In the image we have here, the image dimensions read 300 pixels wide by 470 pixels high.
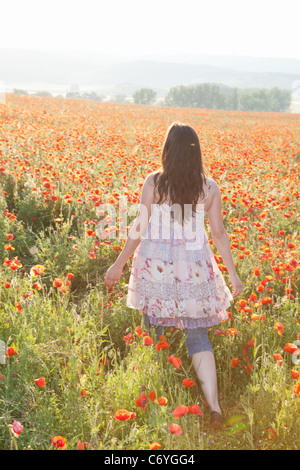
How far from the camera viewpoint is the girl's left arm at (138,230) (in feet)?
9.16

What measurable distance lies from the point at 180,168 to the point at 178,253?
0.59m

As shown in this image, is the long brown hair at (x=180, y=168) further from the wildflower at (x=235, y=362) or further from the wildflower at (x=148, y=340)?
the wildflower at (x=235, y=362)

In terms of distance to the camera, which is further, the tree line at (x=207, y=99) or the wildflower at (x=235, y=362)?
the tree line at (x=207, y=99)

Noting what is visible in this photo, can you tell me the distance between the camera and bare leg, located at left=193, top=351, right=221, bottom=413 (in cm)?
243

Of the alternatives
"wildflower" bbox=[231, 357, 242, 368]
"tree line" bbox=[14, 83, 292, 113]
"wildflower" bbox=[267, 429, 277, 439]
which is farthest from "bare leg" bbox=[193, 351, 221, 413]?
"tree line" bbox=[14, 83, 292, 113]

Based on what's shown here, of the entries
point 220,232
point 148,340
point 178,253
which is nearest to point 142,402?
point 148,340

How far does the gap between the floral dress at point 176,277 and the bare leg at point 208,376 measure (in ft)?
0.79

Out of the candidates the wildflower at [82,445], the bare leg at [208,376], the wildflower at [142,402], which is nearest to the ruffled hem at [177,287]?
the bare leg at [208,376]

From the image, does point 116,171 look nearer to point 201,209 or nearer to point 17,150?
point 17,150

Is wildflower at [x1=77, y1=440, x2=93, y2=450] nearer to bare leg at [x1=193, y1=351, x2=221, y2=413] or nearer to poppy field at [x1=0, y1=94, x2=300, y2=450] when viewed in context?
poppy field at [x1=0, y1=94, x2=300, y2=450]
